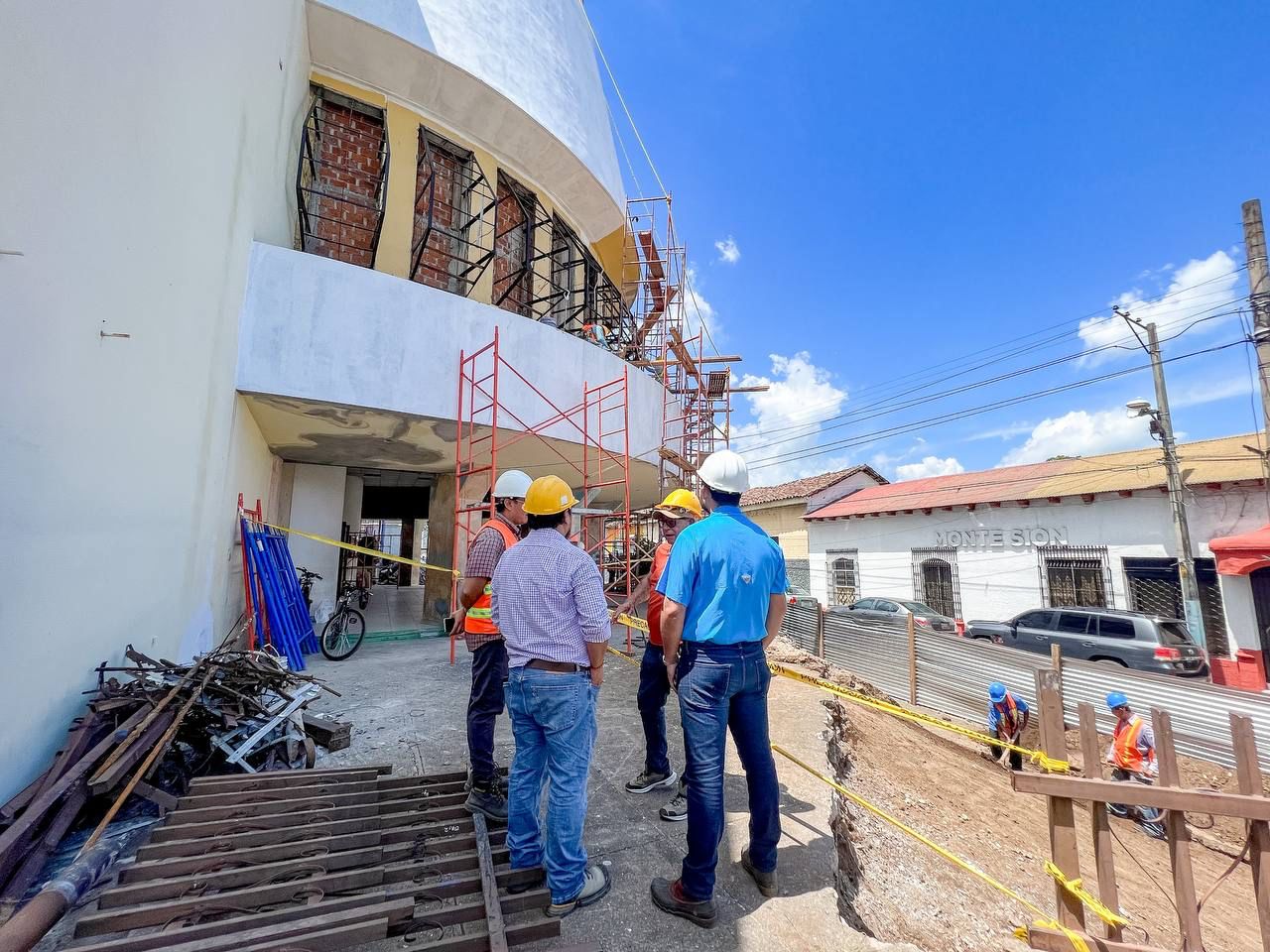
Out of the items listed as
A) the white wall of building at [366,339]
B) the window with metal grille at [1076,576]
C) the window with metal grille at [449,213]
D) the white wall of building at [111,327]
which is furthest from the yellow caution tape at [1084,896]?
the window with metal grille at [1076,576]

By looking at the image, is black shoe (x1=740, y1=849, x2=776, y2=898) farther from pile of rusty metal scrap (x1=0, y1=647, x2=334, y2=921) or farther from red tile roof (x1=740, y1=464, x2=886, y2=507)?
red tile roof (x1=740, y1=464, x2=886, y2=507)

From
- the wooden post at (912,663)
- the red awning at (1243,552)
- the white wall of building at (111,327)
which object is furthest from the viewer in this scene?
the red awning at (1243,552)

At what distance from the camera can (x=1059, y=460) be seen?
696 inches

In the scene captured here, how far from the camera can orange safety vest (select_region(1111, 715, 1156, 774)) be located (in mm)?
5879

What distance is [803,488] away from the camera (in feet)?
79.0

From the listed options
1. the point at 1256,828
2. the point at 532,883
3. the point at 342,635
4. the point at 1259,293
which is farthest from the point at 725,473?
the point at 1259,293

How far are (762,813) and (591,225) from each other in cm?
1150

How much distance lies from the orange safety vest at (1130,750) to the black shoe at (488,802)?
695cm

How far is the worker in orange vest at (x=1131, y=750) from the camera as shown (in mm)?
5859

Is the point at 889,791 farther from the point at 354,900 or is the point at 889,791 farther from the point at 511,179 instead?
the point at 511,179

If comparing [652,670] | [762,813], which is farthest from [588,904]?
[652,670]

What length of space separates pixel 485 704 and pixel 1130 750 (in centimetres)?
717

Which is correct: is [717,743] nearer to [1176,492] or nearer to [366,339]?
[366,339]

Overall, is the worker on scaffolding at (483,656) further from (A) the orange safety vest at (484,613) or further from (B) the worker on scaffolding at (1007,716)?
(B) the worker on scaffolding at (1007,716)
